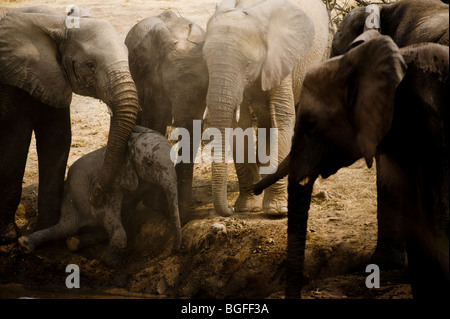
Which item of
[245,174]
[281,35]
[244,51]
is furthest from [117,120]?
[281,35]

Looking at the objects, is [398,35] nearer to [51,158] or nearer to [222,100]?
[222,100]

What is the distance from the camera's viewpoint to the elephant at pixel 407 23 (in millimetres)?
4102

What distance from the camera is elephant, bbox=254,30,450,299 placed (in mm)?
3053

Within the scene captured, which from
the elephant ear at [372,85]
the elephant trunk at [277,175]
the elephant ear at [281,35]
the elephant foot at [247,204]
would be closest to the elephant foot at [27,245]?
the elephant foot at [247,204]

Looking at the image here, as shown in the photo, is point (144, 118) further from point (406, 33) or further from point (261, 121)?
point (406, 33)

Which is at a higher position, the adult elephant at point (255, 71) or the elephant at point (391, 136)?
the adult elephant at point (255, 71)

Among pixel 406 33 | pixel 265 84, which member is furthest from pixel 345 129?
pixel 265 84

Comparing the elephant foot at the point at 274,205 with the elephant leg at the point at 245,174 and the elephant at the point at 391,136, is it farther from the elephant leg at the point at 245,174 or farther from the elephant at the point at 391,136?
the elephant at the point at 391,136

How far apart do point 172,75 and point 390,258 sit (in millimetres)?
2269

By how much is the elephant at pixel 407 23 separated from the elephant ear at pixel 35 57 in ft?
6.58

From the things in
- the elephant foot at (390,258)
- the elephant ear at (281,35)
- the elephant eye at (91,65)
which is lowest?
the elephant foot at (390,258)

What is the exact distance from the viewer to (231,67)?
17.0ft

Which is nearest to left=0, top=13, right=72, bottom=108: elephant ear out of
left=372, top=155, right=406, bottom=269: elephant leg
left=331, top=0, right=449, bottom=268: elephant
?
left=331, top=0, right=449, bottom=268: elephant
